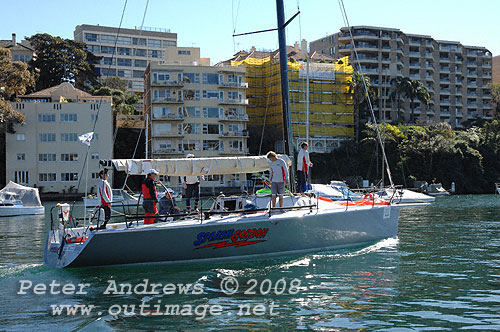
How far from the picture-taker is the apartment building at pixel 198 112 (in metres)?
67.0

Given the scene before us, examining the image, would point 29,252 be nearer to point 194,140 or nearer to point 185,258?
point 185,258

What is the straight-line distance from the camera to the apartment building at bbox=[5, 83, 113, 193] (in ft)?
206

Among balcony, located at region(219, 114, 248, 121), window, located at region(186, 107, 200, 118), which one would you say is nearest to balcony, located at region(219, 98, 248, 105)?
balcony, located at region(219, 114, 248, 121)

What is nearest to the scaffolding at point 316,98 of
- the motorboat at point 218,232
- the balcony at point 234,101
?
the balcony at point 234,101

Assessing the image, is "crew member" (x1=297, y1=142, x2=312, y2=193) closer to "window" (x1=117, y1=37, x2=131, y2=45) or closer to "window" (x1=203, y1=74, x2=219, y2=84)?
"window" (x1=203, y1=74, x2=219, y2=84)

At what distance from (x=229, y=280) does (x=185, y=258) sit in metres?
1.70

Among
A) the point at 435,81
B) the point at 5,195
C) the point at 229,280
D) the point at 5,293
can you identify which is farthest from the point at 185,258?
the point at 435,81

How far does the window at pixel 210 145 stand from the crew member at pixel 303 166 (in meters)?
53.1

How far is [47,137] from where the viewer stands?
6353 cm

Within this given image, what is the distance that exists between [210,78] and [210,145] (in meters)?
8.69

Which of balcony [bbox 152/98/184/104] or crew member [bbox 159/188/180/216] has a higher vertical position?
balcony [bbox 152/98/184/104]

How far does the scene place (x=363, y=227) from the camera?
1599cm

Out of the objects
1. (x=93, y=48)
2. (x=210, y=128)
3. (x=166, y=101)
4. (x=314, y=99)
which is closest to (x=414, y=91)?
(x=314, y=99)

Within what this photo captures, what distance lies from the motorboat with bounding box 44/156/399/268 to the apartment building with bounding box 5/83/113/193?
5060cm
